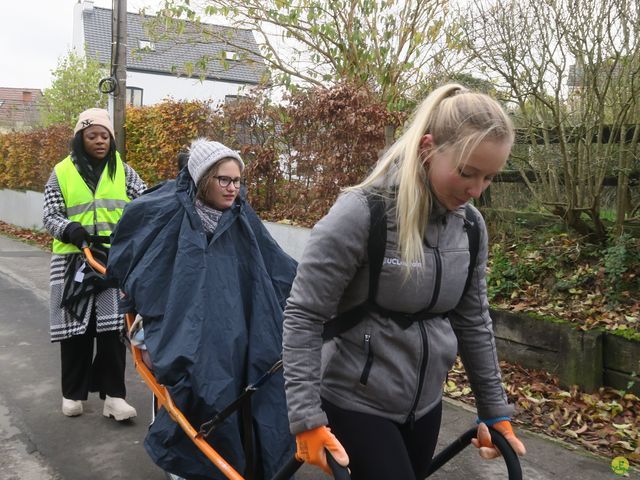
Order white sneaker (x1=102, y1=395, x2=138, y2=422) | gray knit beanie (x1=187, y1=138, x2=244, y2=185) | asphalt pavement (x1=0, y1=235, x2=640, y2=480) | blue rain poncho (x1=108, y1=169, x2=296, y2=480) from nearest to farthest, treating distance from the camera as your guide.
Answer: blue rain poncho (x1=108, y1=169, x2=296, y2=480) < gray knit beanie (x1=187, y1=138, x2=244, y2=185) < asphalt pavement (x1=0, y1=235, x2=640, y2=480) < white sneaker (x1=102, y1=395, x2=138, y2=422)

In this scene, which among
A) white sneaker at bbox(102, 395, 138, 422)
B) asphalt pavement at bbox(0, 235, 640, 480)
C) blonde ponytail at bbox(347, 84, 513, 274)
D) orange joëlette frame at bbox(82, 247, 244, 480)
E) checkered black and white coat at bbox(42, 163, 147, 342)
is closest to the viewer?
blonde ponytail at bbox(347, 84, 513, 274)

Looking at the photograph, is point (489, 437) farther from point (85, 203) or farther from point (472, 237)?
point (85, 203)

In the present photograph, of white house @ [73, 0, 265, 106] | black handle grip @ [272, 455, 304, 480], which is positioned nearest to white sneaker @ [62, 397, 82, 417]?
black handle grip @ [272, 455, 304, 480]

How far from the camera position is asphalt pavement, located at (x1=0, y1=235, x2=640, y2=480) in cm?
389

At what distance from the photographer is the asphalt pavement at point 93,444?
3893 millimetres

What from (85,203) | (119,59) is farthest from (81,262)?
(119,59)

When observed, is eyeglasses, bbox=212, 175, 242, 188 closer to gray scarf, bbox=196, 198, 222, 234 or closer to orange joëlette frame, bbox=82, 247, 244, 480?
gray scarf, bbox=196, 198, 222, 234

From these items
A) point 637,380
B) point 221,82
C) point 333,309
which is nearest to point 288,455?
point 333,309

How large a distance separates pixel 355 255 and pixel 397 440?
1.95ft


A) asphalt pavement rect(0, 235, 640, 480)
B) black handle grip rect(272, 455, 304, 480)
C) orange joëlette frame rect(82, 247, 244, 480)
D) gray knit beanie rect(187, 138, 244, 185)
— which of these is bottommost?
asphalt pavement rect(0, 235, 640, 480)

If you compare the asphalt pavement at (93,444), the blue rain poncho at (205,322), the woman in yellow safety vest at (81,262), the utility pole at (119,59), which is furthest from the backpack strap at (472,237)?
the utility pole at (119,59)

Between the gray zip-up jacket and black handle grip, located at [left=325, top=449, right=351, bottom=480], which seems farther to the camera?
the gray zip-up jacket

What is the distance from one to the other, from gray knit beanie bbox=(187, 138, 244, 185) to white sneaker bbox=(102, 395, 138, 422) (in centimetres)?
208

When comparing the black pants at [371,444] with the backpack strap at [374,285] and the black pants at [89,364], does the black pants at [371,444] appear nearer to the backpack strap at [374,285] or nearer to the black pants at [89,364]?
the backpack strap at [374,285]
